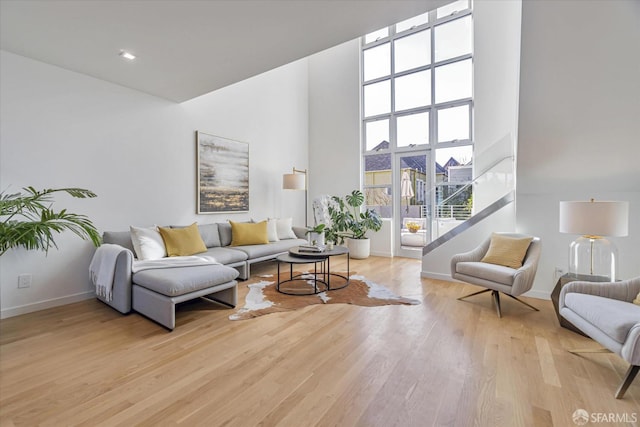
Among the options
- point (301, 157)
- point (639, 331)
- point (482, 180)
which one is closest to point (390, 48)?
point (301, 157)

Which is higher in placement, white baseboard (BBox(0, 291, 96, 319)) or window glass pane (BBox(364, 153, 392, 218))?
window glass pane (BBox(364, 153, 392, 218))

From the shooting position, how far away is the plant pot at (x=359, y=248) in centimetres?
568

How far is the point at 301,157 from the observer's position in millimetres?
6684

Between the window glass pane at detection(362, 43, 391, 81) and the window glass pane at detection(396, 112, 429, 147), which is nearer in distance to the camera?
the window glass pane at detection(396, 112, 429, 147)

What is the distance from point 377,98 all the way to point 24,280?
6.43 m

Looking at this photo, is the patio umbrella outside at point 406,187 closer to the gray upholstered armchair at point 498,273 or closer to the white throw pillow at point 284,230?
the white throw pillow at point 284,230

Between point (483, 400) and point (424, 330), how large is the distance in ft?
2.87

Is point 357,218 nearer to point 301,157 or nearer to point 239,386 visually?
point 301,157

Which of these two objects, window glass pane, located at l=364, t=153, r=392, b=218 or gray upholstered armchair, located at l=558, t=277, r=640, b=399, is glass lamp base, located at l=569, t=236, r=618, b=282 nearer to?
gray upholstered armchair, located at l=558, t=277, r=640, b=399

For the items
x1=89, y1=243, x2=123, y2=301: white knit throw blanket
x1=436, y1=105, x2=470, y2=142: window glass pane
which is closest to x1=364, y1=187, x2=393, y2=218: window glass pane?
x1=436, y1=105, x2=470, y2=142: window glass pane

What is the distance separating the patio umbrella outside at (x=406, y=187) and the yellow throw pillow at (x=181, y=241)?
13.4ft

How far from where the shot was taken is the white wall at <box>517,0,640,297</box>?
2176 mm

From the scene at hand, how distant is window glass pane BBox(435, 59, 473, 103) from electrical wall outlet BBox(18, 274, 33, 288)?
6613mm

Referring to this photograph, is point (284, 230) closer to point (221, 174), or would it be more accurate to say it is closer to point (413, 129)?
point (221, 174)
